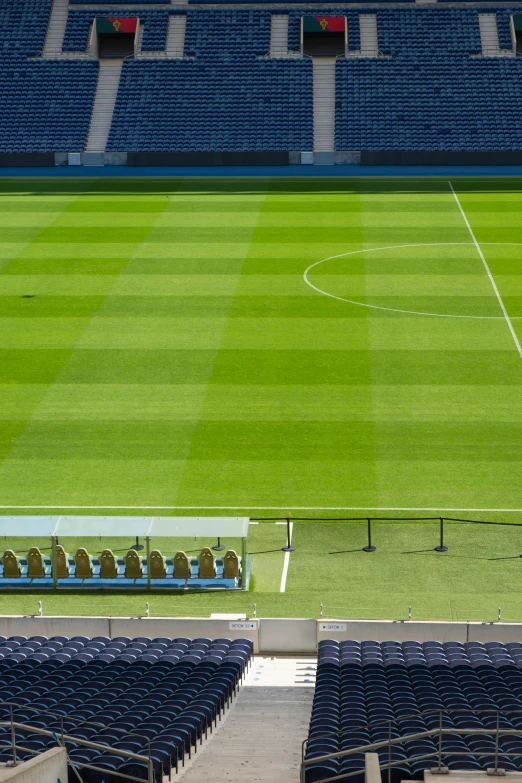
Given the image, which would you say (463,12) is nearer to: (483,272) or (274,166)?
(274,166)

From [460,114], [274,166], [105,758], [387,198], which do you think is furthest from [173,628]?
[460,114]

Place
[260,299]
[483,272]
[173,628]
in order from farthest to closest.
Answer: [483,272] < [260,299] < [173,628]

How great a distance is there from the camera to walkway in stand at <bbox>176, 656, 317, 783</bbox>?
48.8ft

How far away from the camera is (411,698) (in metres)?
16.0

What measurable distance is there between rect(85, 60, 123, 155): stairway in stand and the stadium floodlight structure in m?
41.3

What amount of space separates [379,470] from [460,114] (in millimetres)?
39344

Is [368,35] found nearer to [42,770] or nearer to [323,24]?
[323,24]

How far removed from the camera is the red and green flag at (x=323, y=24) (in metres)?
66.8

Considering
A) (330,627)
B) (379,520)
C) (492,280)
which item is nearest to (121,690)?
(330,627)

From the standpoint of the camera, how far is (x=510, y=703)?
15.7 meters

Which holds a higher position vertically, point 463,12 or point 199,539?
point 463,12

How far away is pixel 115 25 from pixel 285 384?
42169 millimetres

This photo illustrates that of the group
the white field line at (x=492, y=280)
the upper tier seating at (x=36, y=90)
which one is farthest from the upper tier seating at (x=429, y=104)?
the upper tier seating at (x=36, y=90)

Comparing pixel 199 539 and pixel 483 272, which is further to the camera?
pixel 483 272
